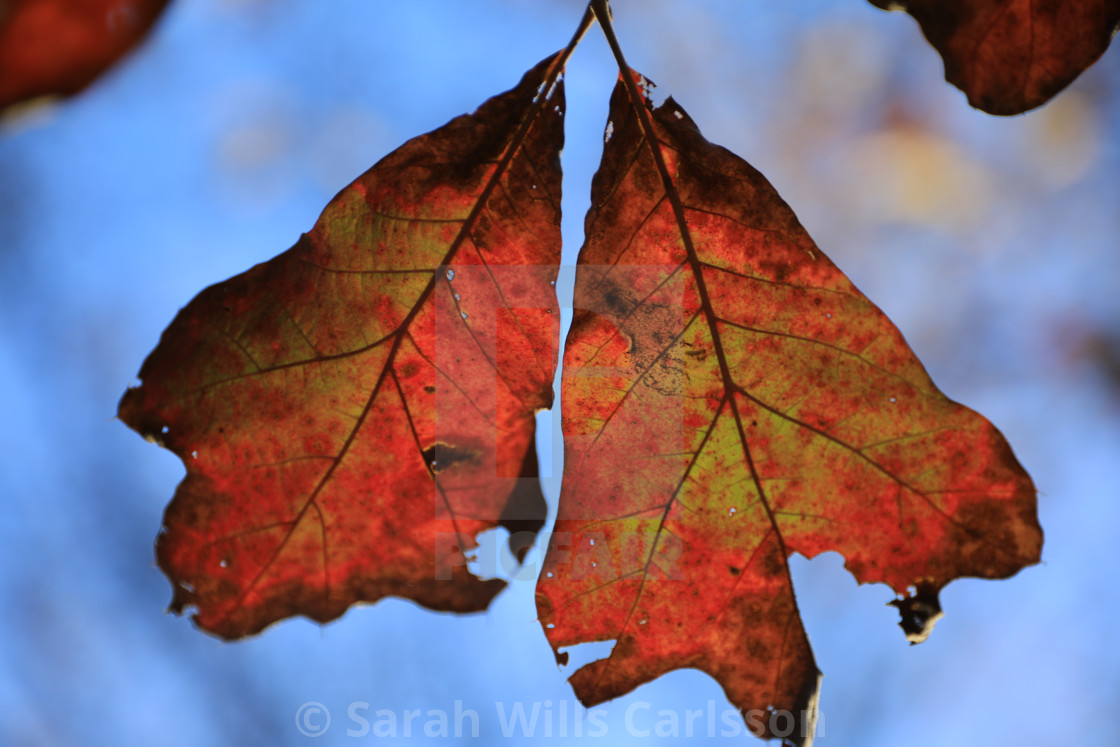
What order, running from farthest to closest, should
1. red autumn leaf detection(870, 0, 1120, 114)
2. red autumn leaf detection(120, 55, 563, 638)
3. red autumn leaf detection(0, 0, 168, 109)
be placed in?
1. red autumn leaf detection(120, 55, 563, 638)
2. red autumn leaf detection(870, 0, 1120, 114)
3. red autumn leaf detection(0, 0, 168, 109)

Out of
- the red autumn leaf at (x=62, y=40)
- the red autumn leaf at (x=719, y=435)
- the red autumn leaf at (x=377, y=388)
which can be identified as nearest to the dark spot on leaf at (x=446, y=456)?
the red autumn leaf at (x=377, y=388)

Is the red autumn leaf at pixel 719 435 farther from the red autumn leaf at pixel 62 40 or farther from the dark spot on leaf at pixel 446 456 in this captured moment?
the red autumn leaf at pixel 62 40

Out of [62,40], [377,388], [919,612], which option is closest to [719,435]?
[919,612]

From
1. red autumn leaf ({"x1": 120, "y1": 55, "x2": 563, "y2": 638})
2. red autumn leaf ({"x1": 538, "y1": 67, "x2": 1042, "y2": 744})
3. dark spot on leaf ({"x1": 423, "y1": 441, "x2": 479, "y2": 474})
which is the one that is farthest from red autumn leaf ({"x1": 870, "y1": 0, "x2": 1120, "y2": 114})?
dark spot on leaf ({"x1": 423, "y1": 441, "x2": 479, "y2": 474})

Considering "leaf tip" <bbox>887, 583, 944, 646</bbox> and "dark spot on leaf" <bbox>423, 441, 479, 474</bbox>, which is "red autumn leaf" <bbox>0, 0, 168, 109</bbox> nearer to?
"dark spot on leaf" <bbox>423, 441, 479, 474</bbox>

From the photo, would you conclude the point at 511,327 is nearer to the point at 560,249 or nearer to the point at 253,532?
the point at 560,249

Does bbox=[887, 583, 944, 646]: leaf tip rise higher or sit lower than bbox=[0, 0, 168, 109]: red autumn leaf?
higher

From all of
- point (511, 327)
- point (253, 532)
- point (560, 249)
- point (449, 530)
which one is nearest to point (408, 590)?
point (449, 530)
